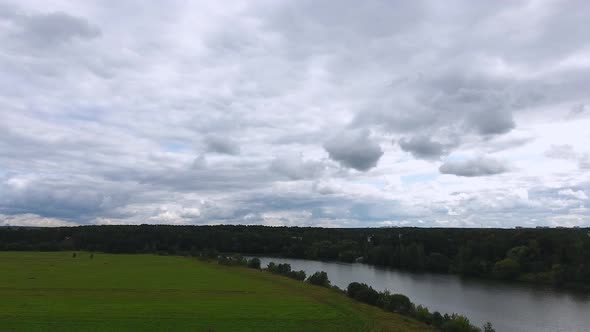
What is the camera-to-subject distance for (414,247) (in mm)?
88188

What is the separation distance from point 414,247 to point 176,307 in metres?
62.4

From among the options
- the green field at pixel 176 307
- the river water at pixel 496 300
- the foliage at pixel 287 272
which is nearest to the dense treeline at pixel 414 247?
the river water at pixel 496 300

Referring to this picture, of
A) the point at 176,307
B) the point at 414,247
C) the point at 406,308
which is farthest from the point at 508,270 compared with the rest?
the point at 176,307

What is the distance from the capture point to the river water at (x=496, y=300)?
38.6m

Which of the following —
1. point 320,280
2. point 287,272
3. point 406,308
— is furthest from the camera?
point 287,272

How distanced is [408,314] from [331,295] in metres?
8.94

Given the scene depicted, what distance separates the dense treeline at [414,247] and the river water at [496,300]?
6.05 m

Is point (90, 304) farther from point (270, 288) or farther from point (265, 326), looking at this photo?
point (270, 288)

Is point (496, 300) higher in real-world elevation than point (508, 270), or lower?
lower

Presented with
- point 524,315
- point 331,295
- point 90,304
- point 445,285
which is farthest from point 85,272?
point 524,315

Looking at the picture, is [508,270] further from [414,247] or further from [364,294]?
[364,294]

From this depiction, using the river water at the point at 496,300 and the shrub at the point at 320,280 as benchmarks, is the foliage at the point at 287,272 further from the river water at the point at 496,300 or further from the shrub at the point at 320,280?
the shrub at the point at 320,280

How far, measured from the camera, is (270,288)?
48.2 meters

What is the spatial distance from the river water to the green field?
33.9 feet
